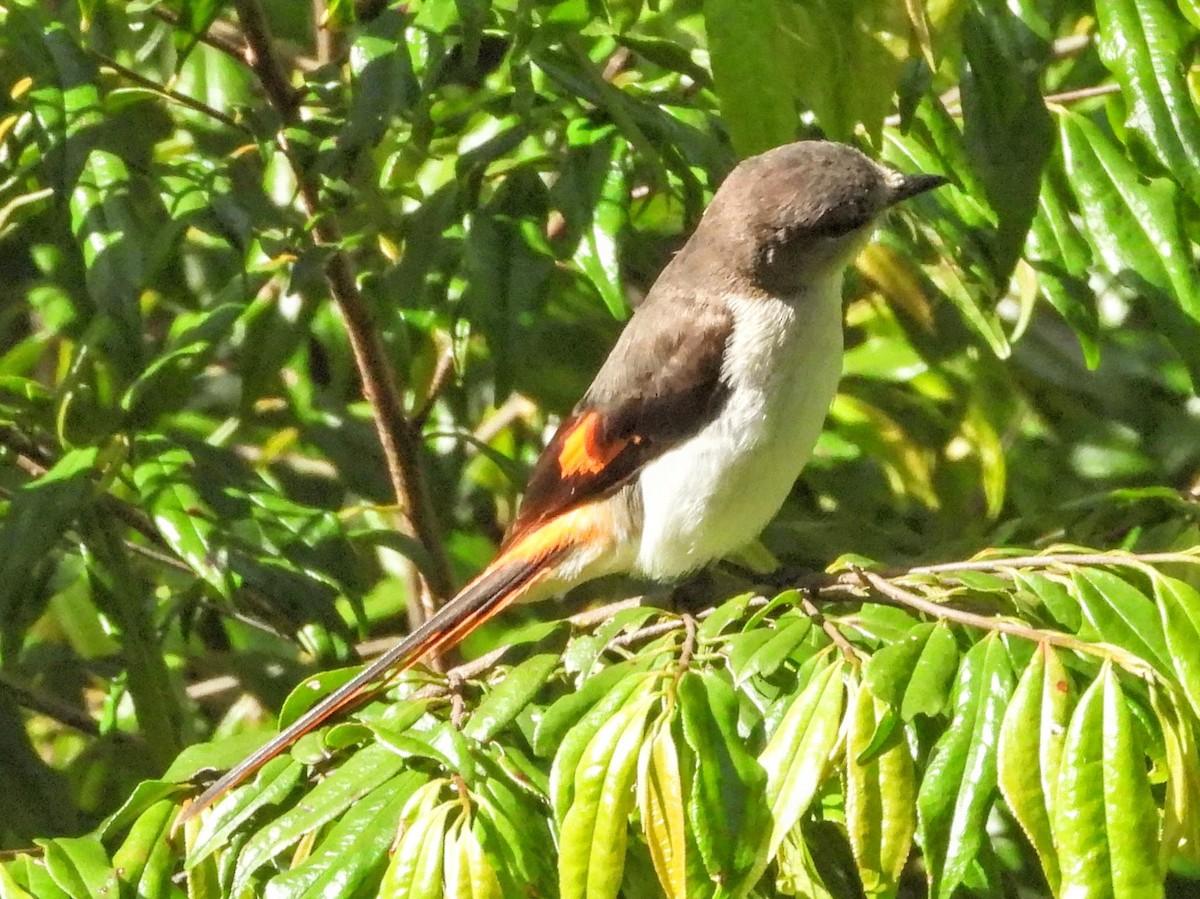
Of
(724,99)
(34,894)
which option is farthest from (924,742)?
(34,894)

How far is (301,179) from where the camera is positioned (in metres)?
2.58

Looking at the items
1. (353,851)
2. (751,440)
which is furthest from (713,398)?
(353,851)

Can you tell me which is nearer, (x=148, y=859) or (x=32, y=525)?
(x=148, y=859)

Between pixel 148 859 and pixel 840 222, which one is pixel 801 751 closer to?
pixel 148 859

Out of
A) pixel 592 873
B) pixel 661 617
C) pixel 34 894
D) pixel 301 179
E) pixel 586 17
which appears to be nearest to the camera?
pixel 592 873

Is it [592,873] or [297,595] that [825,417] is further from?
[592,873]

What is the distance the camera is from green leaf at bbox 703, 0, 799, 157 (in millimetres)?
1818

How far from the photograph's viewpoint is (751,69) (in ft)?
6.09

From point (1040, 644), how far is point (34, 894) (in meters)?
1.11

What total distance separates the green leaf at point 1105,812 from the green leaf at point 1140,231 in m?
1.04

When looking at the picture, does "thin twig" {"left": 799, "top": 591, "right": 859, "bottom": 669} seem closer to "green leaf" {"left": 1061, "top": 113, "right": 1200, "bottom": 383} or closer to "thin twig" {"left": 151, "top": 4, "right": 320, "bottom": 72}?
"green leaf" {"left": 1061, "top": 113, "right": 1200, "bottom": 383}

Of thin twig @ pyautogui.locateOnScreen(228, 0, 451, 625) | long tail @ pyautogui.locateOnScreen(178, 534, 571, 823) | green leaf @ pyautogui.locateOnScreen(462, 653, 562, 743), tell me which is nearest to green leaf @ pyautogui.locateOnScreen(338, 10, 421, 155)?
thin twig @ pyautogui.locateOnScreen(228, 0, 451, 625)

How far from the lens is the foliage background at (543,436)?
1.63 m

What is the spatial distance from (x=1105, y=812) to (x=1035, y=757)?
0.09 m
